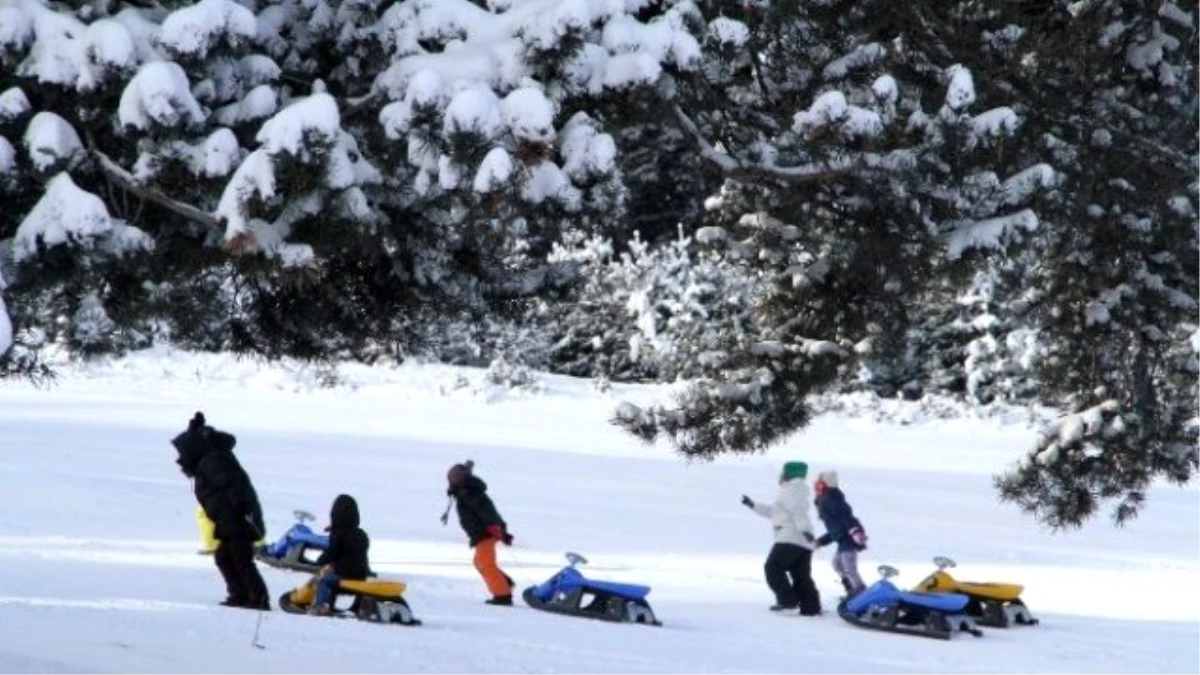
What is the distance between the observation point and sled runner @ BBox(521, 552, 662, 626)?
50.5ft

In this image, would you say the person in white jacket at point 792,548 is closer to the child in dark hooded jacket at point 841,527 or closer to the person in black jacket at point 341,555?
the child in dark hooded jacket at point 841,527

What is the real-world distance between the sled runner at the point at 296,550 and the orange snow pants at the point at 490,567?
8.46 feet

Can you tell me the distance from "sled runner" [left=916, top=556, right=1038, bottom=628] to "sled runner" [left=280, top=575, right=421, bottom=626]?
511cm

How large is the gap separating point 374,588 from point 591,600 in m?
2.91

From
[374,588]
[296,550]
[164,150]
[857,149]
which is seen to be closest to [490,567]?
[374,588]

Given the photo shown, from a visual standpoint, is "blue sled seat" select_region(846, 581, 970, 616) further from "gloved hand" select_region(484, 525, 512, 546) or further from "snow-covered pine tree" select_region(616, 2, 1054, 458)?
"snow-covered pine tree" select_region(616, 2, 1054, 458)

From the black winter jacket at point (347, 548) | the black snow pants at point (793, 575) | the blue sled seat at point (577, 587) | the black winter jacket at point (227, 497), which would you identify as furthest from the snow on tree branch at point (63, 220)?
the black snow pants at point (793, 575)

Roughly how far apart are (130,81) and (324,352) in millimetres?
3579

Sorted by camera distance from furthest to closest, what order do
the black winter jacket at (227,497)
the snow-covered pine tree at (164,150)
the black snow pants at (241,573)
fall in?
the black snow pants at (241,573) < the black winter jacket at (227,497) < the snow-covered pine tree at (164,150)

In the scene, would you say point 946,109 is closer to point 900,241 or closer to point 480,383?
point 900,241

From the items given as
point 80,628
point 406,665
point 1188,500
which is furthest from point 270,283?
point 1188,500

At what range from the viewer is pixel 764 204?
9844 mm

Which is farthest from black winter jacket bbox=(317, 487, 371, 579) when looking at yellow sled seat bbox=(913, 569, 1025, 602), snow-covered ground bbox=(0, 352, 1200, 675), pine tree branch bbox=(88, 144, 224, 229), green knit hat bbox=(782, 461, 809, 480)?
pine tree branch bbox=(88, 144, 224, 229)

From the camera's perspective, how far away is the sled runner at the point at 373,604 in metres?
13.8
